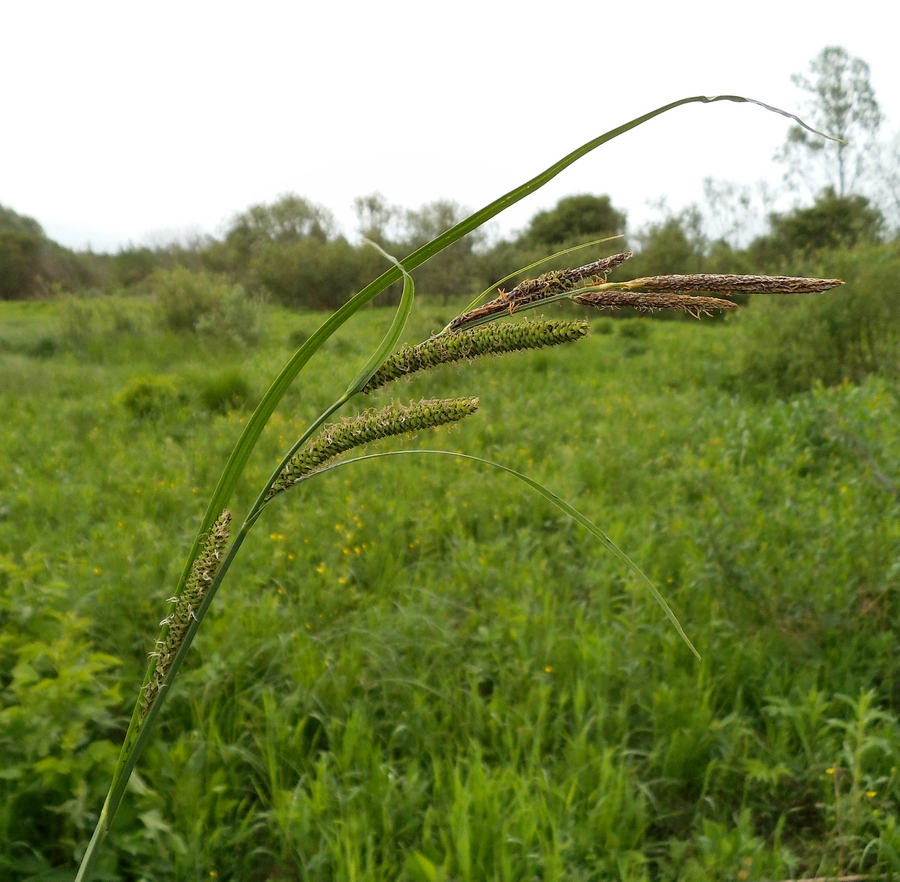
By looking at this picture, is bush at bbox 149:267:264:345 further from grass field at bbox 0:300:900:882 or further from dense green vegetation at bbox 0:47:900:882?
grass field at bbox 0:300:900:882

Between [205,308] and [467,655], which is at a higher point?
[205,308]

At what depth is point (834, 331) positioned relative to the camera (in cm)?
693

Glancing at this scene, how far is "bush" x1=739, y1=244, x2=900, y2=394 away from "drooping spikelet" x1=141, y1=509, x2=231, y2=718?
284 inches

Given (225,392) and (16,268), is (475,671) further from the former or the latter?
(16,268)

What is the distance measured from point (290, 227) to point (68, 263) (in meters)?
7.60

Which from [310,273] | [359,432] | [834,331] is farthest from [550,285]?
[310,273]

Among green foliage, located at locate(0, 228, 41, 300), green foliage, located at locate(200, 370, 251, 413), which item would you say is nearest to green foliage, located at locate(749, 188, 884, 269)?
green foliage, located at locate(200, 370, 251, 413)

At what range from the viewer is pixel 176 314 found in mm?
11664

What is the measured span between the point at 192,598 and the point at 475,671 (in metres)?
2.12

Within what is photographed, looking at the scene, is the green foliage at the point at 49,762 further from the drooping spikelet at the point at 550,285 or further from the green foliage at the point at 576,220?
the green foliage at the point at 576,220

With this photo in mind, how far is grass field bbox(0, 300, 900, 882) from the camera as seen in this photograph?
68.9 inches

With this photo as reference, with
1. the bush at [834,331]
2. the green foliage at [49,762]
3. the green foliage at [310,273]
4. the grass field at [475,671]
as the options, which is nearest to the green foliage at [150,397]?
the grass field at [475,671]

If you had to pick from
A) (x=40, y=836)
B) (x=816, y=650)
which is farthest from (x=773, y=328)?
(x=40, y=836)

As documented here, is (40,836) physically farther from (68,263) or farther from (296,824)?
(68,263)
